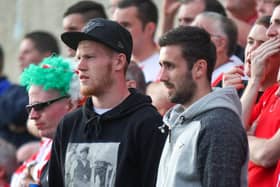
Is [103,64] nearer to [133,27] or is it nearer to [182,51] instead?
[182,51]

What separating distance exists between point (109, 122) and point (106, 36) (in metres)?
0.53

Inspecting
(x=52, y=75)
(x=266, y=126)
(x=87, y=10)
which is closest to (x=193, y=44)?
(x=266, y=126)

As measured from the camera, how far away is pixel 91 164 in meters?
6.17

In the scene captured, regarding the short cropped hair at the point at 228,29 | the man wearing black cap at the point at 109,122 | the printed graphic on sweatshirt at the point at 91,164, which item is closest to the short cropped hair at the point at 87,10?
the short cropped hair at the point at 228,29

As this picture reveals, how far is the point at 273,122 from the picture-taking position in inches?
255

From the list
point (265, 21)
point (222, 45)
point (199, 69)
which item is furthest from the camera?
point (222, 45)

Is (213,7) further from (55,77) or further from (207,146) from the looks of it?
(207,146)

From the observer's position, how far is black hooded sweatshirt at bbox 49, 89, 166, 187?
612 cm

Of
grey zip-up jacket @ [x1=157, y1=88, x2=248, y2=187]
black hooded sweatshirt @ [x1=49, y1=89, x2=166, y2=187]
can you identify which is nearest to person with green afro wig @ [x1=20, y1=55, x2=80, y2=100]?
black hooded sweatshirt @ [x1=49, y1=89, x2=166, y2=187]

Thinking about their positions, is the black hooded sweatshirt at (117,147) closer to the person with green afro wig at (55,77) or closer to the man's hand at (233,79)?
the man's hand at (233,79)

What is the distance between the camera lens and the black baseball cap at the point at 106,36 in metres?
6.34

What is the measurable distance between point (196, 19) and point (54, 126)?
165cm

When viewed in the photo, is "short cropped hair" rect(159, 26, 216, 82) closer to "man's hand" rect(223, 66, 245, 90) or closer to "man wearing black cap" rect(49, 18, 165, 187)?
"man wearing black cap" rect(49, 18, 165, 187)

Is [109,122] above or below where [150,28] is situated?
below
